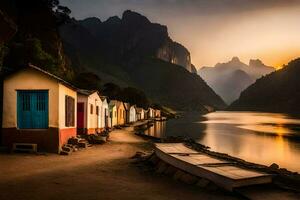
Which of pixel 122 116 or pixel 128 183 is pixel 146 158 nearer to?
pixel 128 183

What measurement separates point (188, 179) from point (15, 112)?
40.9 feet

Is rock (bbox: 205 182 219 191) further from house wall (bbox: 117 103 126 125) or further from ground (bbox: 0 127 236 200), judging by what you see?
house wall (bbox: 117 103 126 125)

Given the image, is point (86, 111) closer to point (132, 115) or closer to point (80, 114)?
point (80, 114)

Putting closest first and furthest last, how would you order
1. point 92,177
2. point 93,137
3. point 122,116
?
1. point 92,177
2. point 93,137
3. point 122,116

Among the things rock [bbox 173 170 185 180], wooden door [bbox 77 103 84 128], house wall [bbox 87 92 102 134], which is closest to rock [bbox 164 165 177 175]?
rock [bbox 173 170 185 180]

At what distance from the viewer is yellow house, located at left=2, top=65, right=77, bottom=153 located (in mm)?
20094

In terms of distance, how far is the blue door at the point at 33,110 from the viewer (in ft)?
66.1

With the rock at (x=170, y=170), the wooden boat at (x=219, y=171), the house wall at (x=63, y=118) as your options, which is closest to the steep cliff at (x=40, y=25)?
the house wall at (x=63, y=118)

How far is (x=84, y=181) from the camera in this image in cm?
1267

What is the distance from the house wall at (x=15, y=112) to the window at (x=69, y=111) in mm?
1894

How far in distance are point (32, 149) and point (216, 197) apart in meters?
12.9

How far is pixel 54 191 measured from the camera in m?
10.9

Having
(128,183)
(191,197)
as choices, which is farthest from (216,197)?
(128,183)

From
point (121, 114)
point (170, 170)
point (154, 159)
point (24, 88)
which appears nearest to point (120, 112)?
point (121, 114)
